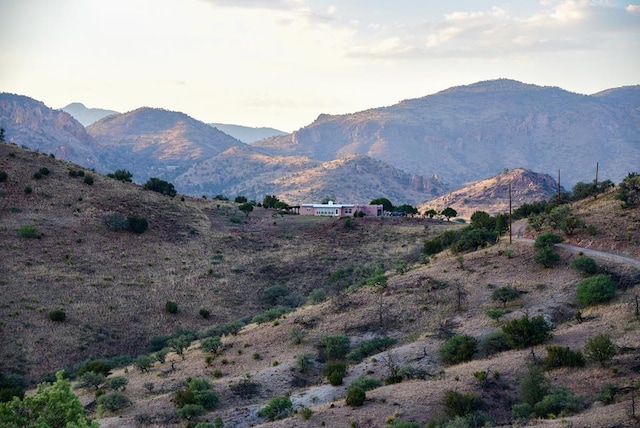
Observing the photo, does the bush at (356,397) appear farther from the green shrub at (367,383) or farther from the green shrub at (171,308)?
the green shrub at (171,308)

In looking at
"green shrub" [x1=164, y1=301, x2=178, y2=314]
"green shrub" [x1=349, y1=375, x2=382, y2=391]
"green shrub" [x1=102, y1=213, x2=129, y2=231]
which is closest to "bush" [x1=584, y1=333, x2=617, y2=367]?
"green shrub" [x1=349, y1=375, x2=382, y2=391]

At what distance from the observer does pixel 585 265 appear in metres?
40.9

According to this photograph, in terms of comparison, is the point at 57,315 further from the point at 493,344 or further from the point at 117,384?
the point at 493,344

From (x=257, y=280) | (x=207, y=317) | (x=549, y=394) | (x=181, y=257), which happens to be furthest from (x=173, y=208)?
(x=549, y=394)

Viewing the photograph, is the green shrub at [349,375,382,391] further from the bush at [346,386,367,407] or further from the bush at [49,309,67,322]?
the bush at [49,309,67,322]

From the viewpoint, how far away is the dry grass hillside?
29438 mm

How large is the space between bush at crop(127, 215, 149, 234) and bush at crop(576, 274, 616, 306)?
4969 cm

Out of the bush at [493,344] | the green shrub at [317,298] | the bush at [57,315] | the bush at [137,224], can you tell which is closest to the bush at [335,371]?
the bush at [493,344]

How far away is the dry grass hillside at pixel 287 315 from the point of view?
29.4 metres

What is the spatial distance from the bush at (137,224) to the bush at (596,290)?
49.7m

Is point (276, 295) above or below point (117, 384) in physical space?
above

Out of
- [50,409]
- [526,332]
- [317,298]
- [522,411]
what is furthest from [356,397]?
[317,298]

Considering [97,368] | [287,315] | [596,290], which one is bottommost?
[97,368]

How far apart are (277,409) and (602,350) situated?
14467mm
